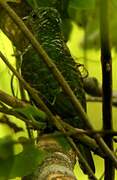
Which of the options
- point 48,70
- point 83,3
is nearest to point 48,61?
point 83,3

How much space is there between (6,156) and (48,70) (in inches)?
42.9

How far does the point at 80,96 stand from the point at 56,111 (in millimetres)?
163

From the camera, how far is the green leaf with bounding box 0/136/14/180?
1.59 feet

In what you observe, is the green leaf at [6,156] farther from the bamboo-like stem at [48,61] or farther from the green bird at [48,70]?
the green bird at [48,70]

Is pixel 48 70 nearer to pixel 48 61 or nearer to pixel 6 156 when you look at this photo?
pixel 48 61

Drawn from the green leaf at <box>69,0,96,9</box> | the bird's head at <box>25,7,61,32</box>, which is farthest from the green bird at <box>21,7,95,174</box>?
the green leaf at <box>69,0,96,9</box>

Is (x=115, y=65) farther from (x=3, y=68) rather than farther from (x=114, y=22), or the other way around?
(x=114, y=22)

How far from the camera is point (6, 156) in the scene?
49 cm

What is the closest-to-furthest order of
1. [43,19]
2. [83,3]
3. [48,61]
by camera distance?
[48,61]
[83,3]
[43,19]

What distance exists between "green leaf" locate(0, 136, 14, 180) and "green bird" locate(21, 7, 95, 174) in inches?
40.9

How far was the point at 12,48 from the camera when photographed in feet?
5.76

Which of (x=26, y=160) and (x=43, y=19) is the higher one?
(x=26, y=160)

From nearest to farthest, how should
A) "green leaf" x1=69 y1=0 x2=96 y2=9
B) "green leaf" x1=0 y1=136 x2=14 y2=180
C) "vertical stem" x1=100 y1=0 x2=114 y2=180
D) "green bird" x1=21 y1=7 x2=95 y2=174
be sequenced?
"green leaf" x1=0 y1=136 x2=14 y2=180 → "green leaf" x1=69 y1=0 x2=96 y2=9 → "vertical stem" x1=100 y1=0 x2=114 y2=180 → "green bird" x1=21 y1=7 x2=95 y2=174

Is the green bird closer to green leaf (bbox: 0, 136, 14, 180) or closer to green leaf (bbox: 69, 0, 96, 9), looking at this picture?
green leaf (bbox: 69, 0, 96, 9)
